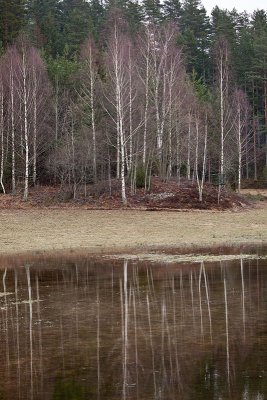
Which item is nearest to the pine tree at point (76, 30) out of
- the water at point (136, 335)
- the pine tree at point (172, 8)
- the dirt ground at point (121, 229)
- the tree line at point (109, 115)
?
the tree line at point (109, 115)

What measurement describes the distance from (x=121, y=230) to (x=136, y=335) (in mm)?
20303

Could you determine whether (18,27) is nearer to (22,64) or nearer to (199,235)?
(22,64)

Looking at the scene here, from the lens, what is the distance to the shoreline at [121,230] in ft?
83.9

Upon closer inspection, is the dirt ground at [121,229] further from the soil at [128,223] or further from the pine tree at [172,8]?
the pine tree at [172,8]

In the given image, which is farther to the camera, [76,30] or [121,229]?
[76,30]

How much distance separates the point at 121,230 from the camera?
30.6 meters

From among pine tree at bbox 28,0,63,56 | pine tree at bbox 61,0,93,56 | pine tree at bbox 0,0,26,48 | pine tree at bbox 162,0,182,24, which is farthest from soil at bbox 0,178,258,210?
pine tree at bbox 162,0,182,24

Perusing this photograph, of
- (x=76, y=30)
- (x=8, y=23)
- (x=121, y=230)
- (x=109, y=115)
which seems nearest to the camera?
(x=121, y=230)

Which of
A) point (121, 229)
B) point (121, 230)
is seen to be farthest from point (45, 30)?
point (121, 230)

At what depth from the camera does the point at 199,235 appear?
2859 centimetres

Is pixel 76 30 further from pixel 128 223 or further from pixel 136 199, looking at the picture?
pixel 128 223

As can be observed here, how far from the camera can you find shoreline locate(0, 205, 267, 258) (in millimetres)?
25578

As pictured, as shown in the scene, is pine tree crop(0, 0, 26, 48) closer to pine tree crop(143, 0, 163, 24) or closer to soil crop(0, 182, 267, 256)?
soil crop(0, 182, 267, 256)

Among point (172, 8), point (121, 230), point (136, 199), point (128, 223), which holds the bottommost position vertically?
point (121, 230)
